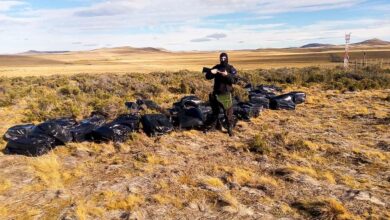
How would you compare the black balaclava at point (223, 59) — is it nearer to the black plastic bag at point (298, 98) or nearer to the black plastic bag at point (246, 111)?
the black plastic bag at point (246, 111)

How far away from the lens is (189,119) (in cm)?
931

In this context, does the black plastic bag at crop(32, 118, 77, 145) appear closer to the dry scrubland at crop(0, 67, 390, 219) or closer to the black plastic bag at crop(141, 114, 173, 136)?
the dry scrubland at crop(0, 67, 390, 219)

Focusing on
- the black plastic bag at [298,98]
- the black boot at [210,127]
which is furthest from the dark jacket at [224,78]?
the black plastic bag at [298,98]

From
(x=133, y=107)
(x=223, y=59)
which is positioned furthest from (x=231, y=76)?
(x=133, y=107)

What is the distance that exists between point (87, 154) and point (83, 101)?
5964 mm

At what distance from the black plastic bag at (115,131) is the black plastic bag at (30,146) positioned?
1027 mm

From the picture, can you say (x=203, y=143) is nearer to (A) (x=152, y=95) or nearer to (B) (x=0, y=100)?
(A) (x=152, y=95)

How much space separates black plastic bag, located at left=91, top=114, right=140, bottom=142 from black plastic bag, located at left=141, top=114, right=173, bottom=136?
0.27 meters

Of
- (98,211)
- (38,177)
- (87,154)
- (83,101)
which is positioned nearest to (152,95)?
(83,101)

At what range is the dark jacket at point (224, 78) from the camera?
8469 mm

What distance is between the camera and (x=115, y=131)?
835 cm

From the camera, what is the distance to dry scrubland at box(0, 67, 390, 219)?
5145 mm

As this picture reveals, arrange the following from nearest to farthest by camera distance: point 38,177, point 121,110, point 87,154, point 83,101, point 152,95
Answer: point 38,177
point 87,154
point 121,110
point 83,101
point 152,95

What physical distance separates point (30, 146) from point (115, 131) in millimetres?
1728
